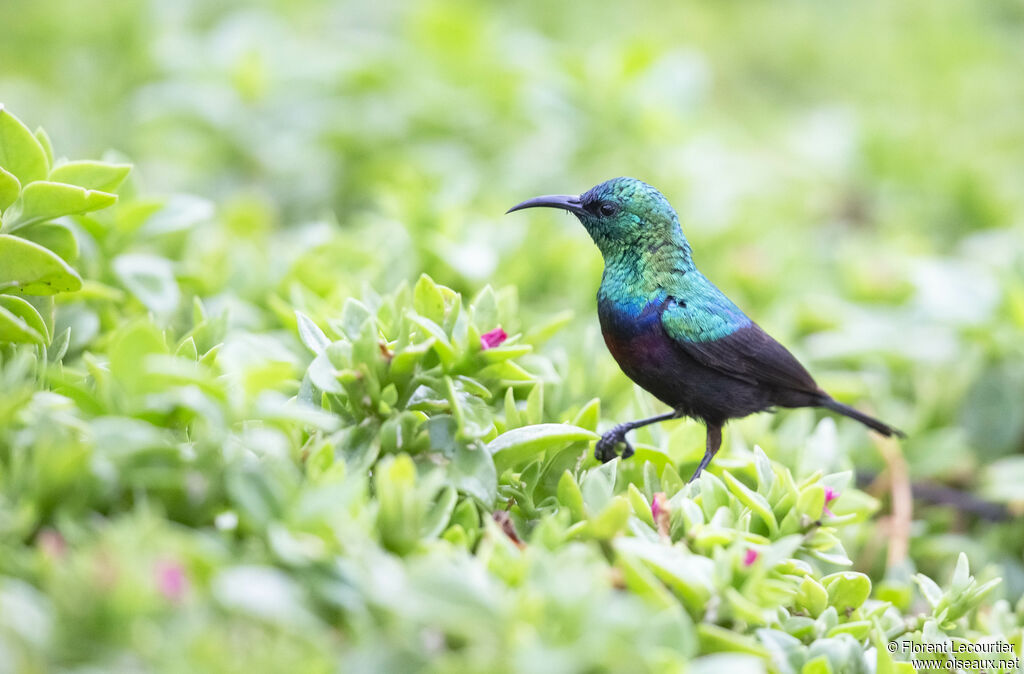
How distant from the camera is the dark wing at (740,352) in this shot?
2.38m

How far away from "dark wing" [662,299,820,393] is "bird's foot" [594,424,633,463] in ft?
0.91

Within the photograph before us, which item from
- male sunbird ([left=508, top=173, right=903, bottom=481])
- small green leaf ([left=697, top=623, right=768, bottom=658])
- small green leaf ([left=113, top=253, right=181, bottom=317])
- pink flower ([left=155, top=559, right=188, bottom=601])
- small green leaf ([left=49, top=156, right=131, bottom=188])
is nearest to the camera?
pink flower ([left=155, top=559, right=188, bottom=601])

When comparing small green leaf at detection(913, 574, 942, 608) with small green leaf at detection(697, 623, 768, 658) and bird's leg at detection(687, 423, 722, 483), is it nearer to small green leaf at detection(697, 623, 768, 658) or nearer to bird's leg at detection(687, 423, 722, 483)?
bird's leg at detection(687, 423, 722, 483)

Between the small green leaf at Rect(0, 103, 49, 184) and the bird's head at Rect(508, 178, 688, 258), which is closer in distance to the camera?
the small green leaf at Rect(0, 103, 49, 184)

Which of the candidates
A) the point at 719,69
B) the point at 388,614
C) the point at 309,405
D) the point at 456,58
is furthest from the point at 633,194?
the point at 719,69

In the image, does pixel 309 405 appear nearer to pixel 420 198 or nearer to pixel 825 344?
pixel 420 198

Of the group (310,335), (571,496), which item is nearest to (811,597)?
(571,496)

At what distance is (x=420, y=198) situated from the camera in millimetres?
3428

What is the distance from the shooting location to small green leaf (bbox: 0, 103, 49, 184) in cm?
189

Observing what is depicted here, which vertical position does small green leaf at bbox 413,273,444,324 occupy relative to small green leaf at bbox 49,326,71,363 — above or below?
above

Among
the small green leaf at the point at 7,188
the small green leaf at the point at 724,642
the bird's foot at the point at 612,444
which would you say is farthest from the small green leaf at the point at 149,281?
the small green leaf at the point at 724,642

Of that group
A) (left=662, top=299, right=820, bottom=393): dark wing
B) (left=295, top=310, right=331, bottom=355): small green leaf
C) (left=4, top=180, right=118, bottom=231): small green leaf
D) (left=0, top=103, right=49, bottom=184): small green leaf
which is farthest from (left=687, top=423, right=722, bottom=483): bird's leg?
(left=0, top=103, right=49, bottom=184): small green leaf

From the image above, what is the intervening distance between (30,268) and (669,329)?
1.49 metres

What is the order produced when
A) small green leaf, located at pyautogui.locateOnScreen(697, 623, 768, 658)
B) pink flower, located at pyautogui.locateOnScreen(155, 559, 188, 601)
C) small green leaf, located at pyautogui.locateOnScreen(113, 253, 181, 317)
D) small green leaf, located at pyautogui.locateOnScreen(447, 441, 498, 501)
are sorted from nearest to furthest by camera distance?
pink flower, located at pyautogui.locateOnScreen(155, 559, 188, 601)
small green leaf, located at pyautogui.locateOnScreen(697, 623, 768, 658)
small green leaf, located at pyautogui.locateOnScreen(447, 441, 498, 501)
small green leaf, located at pyautogui.locateOnScreen(113, 253, 181, 317)
